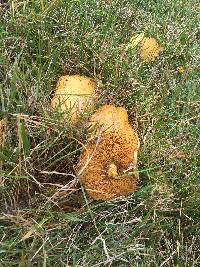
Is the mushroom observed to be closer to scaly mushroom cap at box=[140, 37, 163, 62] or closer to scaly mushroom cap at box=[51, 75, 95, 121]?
scaly mushroom cap at box=[51, 75, 95, 121]

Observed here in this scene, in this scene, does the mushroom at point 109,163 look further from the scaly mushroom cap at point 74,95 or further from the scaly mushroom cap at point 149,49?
the scaly mushroom cap at point 149,49

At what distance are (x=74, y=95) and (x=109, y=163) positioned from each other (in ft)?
1.25

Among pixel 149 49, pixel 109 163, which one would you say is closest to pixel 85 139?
pixel 109 163

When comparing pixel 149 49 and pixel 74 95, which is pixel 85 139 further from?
pixel 149 49

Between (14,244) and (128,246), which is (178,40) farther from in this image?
(14,244)

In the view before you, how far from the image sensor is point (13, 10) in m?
2.53

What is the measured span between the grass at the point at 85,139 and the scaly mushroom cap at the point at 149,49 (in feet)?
0.13

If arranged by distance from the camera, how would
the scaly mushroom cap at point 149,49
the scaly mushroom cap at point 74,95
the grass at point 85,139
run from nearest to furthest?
the grass at point 85,139 < the scaly mushroom cap at point 74,95 < the scaly mushroom cap at point 149,49

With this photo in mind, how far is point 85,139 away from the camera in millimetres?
2271

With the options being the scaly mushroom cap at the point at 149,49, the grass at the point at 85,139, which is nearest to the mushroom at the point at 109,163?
the grass at the point at 85,139

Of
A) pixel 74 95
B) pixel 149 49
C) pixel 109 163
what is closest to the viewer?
pixel 109 163

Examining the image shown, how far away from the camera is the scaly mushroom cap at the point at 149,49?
2683mm

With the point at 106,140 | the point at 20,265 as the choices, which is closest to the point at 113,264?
the point at 20,265

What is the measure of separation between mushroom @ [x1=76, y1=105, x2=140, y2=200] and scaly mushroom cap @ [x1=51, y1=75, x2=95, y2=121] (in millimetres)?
122
